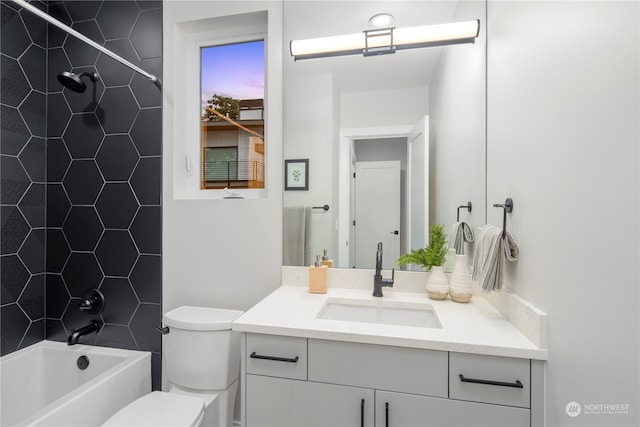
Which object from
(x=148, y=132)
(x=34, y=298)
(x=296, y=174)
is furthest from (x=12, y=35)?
(x=296, y=174)

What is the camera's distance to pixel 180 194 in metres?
1.84

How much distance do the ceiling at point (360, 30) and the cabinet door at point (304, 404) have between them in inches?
54.0

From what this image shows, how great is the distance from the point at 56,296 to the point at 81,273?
24cm

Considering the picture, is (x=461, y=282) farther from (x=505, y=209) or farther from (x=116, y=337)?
(x=116, y=337)

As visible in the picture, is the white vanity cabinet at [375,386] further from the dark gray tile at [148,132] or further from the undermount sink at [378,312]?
the dark gray tile at [148,132]

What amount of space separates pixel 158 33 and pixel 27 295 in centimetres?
174

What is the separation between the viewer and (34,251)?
6.22 ft

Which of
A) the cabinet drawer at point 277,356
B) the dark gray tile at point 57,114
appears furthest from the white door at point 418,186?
the dark gray tile at point 57,114

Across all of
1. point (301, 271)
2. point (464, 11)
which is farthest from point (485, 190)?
point (301, 271)

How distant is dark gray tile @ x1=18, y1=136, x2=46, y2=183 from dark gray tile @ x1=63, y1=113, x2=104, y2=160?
153mm

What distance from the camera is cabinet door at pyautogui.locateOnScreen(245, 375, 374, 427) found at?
3.39ft

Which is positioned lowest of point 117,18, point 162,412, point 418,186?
point 162,412

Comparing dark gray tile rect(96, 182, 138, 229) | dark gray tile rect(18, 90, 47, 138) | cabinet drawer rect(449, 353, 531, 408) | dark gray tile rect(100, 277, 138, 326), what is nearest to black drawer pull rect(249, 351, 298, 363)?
cabinet drawer rect(449, 353, 531, 408)

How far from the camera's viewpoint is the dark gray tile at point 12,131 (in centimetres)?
172
